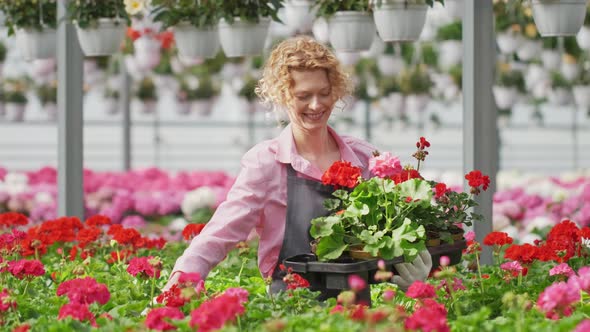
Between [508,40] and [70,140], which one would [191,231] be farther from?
[508,40]

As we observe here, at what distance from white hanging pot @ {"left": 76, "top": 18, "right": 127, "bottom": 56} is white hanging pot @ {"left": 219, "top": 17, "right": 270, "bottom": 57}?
0.47 metres

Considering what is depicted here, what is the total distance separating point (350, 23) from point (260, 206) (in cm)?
154

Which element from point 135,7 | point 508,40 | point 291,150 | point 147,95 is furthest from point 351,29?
point 147,95

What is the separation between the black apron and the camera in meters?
3.06

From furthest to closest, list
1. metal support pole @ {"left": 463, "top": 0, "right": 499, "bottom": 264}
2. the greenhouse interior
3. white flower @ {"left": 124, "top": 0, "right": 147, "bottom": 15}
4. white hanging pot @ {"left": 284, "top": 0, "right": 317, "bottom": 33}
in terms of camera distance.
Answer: white hanging pot @ {"left": 284, "top": 0, "right": 317, "bottom": 33} → white flower @ {"left": 124, "top": 0, "right": 147, "bottom": 15} → metal support pole @ {"left": 463, "top": 0, "right": 499, "bottom": 264} → the greenhouse interior

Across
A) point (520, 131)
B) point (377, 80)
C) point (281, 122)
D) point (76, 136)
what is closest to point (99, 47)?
point (76, 136)

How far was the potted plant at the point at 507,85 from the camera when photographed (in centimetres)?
1060

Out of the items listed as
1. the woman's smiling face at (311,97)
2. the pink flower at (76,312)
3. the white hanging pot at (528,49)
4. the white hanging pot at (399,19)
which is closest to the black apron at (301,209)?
the woman's smiling face at (311,97)

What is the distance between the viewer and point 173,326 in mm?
2404

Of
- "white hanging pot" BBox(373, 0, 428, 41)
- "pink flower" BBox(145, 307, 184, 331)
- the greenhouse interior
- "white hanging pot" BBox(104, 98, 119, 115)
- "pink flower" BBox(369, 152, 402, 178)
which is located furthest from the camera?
"white hanging pot" BBox(104, 98, 119, 115)

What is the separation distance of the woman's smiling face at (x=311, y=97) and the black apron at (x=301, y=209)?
6.0 inches

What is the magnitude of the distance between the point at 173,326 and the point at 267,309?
38 centimetres

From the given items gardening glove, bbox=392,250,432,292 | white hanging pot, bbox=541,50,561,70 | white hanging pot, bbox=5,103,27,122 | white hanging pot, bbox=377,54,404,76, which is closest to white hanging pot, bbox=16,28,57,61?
gardening glove, bbox=392,250,432,292

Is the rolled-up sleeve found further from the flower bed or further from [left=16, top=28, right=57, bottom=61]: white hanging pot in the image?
[left=16, top=28, right=57, bottom=61]: white hanging pot
